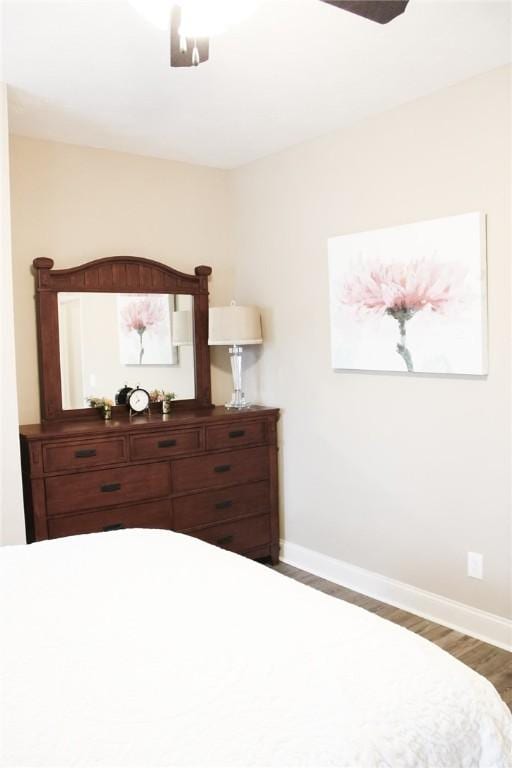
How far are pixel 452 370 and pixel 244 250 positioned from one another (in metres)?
1.78

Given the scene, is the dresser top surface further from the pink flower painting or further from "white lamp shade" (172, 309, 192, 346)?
the pink flower painting

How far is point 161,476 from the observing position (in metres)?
3.40

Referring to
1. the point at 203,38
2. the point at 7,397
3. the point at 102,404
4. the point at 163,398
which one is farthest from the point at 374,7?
the point at 163,398

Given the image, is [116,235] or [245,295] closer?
[116,235]

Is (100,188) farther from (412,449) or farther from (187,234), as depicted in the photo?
(412,449)

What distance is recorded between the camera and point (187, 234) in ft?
13.3

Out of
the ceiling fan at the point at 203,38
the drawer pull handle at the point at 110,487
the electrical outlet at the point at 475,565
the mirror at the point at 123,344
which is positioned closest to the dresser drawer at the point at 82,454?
the drawer pull handle at the point at 110,487

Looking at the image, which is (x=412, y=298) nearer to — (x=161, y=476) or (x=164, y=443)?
(x=164, y=443)

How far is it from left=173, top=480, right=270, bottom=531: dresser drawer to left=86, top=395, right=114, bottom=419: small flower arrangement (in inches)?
24.3

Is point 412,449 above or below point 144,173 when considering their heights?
below

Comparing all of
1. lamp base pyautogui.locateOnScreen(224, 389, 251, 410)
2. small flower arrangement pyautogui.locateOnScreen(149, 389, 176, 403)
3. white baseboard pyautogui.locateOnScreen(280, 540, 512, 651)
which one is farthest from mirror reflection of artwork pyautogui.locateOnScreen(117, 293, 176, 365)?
white baseboard pyautogui.locateOnScreen(280, 540, 512, 651)

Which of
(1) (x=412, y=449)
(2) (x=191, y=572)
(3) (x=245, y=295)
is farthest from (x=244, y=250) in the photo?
(2) (x=191, y=572)

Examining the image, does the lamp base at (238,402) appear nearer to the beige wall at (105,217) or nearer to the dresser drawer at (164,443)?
the beige wall at (105,217)

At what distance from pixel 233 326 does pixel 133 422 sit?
84 centimetres
